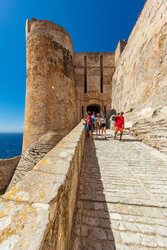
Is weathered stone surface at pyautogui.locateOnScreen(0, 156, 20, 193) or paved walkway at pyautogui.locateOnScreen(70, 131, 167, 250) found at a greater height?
paved walkway at pyautogui.locateOnScreen(70, 131, 167, 250)

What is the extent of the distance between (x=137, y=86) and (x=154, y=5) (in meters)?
3.67

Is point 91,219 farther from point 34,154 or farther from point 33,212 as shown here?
point 34,154

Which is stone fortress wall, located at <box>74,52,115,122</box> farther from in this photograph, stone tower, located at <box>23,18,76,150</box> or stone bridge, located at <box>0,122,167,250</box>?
stone bridge, located at <box>0,122,167,250</box>

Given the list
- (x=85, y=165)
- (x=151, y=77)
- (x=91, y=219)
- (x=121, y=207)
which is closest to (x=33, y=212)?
(x=91, y=219)

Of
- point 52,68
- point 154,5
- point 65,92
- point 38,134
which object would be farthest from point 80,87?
point 154,5

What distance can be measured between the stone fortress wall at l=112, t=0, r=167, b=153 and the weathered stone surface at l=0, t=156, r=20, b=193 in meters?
9.90

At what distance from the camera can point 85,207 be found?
5.45 ft

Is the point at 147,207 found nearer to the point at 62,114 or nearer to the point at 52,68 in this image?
the point at 62,114

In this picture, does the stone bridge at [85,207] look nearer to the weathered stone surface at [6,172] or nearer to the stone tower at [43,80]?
the stone tower at [43,80]

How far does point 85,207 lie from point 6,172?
372 inches

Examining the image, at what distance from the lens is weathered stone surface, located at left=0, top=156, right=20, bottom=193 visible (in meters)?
8.05

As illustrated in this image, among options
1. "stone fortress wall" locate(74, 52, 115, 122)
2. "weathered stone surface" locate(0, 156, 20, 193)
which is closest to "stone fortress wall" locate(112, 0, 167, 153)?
"stone fortress wall" locate(74, 52, 115, 122)

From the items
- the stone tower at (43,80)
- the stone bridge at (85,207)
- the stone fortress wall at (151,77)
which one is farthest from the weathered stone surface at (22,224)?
the stone tower at (43,80)

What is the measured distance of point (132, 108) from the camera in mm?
6590
